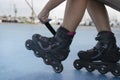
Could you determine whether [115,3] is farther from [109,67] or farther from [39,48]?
[39,48]

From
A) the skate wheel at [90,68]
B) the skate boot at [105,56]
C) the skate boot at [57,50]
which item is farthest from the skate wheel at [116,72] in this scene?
the skate boot at [57,50]

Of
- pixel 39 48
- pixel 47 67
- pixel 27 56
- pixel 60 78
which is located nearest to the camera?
pixel 60 78

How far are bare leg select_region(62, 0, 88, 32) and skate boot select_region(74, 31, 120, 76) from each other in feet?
0.65

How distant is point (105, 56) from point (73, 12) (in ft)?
1.04

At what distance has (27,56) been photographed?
6.18ft

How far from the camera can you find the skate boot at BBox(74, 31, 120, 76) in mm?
1429

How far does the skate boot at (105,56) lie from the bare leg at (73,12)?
0.20 metres

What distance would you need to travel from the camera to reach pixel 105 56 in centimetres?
146

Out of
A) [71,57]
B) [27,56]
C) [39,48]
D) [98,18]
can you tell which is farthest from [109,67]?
[27,56]

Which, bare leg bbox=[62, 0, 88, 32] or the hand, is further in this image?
the hand

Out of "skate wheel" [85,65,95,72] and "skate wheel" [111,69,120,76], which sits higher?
"skate wheel" [111,69,120,76]

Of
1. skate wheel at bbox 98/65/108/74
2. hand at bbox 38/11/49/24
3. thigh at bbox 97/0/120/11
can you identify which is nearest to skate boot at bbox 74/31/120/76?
skate wheel at bbox 98/65/108/74

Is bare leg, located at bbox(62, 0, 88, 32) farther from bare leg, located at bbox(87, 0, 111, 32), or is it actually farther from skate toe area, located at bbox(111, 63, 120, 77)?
skate toe area, located at bbox(111, 63, 120, 77)

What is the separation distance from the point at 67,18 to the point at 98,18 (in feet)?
0.74
